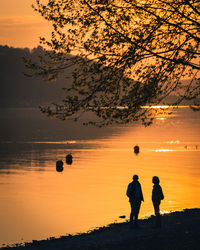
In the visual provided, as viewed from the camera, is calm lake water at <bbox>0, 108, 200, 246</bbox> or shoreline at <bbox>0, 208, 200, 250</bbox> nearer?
shoreline at <bbox>0, 208, 200, 250</bbox>

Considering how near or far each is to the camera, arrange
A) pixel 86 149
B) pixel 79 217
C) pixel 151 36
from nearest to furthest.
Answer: pixel 151 36 → pixel 79 217 → pixel 86 149

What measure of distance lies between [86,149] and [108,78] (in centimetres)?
7668

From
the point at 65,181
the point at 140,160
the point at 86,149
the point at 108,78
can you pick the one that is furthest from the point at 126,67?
the point at 86,149

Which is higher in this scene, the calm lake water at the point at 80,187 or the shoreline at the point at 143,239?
the calm lake water at the point at 80,187

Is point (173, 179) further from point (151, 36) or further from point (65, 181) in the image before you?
point (151, 36)

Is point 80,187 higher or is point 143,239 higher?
point 80,187

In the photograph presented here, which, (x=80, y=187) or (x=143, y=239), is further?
(x=80, y=187)

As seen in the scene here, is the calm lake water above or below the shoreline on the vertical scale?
above

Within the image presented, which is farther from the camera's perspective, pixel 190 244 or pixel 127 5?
pixel 127 5

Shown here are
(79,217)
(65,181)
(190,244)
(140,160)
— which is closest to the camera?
(190,244)

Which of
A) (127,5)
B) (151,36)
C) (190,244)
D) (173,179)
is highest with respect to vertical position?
(127,5)

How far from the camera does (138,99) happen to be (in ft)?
73.5

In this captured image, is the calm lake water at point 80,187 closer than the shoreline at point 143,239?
No

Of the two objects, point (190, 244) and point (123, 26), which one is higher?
point (123, 26)
